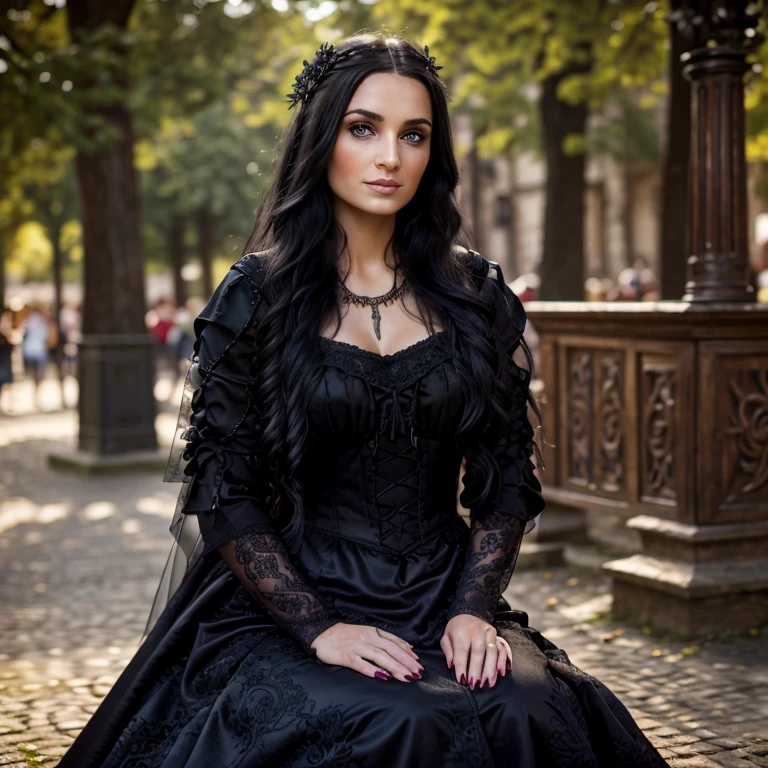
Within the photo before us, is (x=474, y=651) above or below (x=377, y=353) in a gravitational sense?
below

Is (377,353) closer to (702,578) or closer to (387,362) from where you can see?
(387,362)

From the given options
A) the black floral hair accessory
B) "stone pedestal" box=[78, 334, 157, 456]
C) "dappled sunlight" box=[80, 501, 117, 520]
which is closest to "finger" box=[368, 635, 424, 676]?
the black floral hair accessory

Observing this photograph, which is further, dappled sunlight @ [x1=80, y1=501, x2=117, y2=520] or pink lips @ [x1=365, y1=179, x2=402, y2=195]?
dappled sunlight @ [x1=80, y1=501, x2=117, y2=520]

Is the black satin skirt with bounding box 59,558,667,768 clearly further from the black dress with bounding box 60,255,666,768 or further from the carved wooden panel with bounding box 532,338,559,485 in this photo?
the carved wooden panel with bounding box 532,338,559,485

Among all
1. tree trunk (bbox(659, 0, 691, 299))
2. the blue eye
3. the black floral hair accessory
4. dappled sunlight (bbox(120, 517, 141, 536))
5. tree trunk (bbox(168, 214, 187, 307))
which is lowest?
dappled sunlight (bbox(120, 517, 141, 536))

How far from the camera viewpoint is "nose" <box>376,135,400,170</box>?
3025 mm

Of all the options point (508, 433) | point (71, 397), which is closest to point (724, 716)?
point (508, 433)

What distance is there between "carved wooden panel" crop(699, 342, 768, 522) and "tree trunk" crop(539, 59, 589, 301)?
736 centimetres

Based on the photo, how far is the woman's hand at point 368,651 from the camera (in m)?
2.63

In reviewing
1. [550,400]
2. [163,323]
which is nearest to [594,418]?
[550,400]

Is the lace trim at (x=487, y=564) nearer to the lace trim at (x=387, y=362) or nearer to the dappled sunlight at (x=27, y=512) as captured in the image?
the lace trim at (x=387, y=362)

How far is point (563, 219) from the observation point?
1312 centimetres

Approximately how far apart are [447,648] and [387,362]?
76cm

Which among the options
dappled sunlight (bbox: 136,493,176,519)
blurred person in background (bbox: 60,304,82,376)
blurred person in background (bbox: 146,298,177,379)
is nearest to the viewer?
dappled sunlight (bbox: 136,493,176,519)
